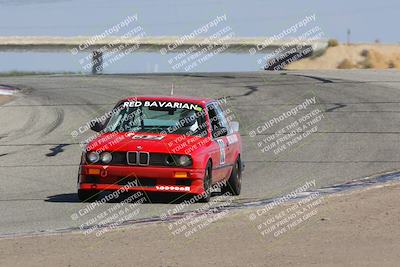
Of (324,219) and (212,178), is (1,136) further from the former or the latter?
(324,219)

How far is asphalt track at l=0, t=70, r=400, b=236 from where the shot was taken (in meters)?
13.2

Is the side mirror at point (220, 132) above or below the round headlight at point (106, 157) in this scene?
below

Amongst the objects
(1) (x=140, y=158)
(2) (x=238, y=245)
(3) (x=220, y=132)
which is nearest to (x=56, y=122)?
(3) (x=220, y=132)

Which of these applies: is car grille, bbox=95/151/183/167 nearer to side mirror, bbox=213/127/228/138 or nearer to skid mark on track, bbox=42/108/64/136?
side mirror, bbox=213/127/228/138

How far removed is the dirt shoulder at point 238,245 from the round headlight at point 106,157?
2.22 metres

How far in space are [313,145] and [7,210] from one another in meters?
9.19

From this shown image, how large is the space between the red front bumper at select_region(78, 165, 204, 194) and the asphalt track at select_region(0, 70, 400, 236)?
0.23 metres

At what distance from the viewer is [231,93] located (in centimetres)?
2988

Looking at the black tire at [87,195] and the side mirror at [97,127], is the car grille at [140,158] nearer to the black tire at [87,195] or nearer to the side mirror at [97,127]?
the black tire at [87,195]

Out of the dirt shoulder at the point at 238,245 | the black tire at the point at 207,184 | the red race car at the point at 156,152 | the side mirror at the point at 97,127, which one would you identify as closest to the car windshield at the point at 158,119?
the red race car at the point at 156,152

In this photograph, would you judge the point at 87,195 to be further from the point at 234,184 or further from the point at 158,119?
the point at 234,184

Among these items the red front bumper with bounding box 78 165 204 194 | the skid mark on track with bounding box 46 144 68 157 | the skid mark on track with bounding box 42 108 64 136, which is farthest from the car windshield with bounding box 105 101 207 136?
the skid mark on track with bounding box 42 108 64 136

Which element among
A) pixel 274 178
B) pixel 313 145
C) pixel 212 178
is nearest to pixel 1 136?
pixel 313 145

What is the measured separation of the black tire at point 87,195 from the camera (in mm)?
12242
